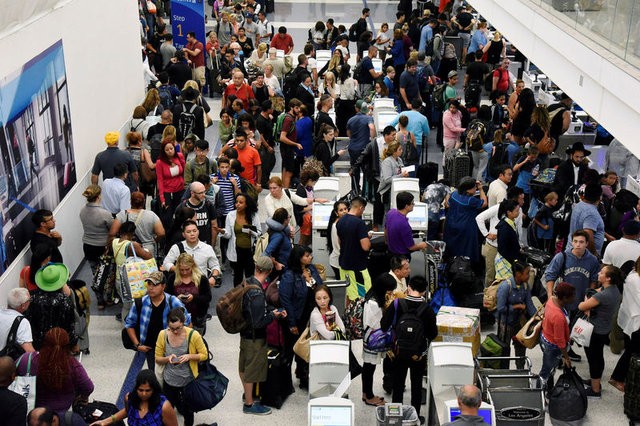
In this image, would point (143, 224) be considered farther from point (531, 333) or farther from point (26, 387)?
point (531, 333)

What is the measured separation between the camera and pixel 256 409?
333 inches

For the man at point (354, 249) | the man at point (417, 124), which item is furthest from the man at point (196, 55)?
the man at point (354, 249)

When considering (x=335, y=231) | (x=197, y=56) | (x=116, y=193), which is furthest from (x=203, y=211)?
(x=197, y=56)

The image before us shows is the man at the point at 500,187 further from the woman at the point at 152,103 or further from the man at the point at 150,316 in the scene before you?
the woman at the point at 152,103

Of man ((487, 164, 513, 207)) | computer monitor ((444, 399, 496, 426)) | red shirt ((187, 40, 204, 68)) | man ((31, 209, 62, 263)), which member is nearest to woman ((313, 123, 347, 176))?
man ((487, 164, 513, 207))

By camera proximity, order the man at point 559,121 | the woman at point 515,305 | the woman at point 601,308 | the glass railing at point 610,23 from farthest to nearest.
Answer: the man at point 559,121, the woman at point 515,305, the woman at point 601,308, the glass railing at point 610,23

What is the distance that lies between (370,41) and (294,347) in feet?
43.2

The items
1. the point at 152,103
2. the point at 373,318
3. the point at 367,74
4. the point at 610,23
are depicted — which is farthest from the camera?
the point at 367,74

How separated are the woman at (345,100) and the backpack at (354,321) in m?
7.32

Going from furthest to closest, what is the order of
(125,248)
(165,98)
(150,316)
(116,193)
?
(165,98) → (116,193) → (125,248) → (150,316)

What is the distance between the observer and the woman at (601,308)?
329 inches

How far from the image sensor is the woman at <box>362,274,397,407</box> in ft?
26.6

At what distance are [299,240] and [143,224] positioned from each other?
2255 mm

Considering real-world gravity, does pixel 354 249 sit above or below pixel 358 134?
above
